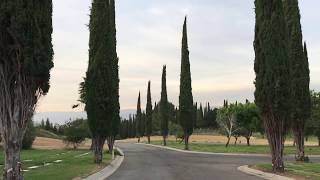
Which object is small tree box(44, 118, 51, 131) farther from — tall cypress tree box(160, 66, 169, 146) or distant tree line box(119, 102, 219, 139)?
tall cypress tree box(160, 66, 169, 146)

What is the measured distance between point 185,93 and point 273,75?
3253 cm

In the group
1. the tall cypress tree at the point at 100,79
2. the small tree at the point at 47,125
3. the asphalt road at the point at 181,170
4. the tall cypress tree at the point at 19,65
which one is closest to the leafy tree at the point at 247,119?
the asphalt road at the point at 181,170

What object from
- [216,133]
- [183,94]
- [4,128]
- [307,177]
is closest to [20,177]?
[4,128]

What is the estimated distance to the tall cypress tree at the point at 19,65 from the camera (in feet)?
46.4

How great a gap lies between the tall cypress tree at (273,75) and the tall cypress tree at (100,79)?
9.35 meters

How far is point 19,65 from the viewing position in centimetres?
1445

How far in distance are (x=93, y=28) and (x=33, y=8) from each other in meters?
15.4

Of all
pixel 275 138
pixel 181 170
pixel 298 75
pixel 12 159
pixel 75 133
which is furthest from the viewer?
pixel 75 133

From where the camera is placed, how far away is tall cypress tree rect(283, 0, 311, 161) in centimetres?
3170

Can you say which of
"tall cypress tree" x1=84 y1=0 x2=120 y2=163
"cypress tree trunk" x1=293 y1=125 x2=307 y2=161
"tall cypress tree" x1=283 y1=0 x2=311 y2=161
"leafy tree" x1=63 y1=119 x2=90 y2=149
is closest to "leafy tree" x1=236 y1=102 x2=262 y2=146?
"leafy tree" x1=63 y1=119 x2=90 y2=149

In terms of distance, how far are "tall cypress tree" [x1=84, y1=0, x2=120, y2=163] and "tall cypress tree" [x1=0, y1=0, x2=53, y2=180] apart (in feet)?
45.1

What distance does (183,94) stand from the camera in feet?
183

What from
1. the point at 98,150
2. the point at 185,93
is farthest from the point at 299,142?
the point at 185,93

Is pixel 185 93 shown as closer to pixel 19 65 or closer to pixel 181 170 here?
pixel 181 170
